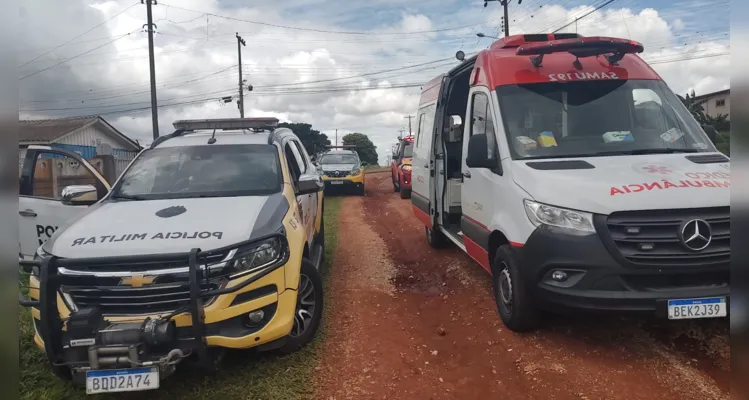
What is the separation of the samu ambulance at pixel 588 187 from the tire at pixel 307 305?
1697 mm

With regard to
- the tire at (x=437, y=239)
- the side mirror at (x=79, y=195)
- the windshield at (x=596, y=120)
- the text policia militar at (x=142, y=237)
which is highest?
the windshield at (x=596, y=120)

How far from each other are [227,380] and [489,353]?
214 centimetres

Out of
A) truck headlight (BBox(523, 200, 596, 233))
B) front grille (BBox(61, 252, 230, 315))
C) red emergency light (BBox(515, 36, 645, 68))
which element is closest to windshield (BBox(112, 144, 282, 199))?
front grille (BBox(61, 252, 230, 315))

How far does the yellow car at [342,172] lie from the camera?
59.6 feet

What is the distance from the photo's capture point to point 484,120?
5.34 meters

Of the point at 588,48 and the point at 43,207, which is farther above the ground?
→ the point at 588,48

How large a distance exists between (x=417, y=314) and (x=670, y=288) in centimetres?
246

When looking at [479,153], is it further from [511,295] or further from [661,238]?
[661,238]

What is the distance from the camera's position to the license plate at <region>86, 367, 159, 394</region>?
3.15m

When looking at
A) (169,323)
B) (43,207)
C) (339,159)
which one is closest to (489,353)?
(169,323)

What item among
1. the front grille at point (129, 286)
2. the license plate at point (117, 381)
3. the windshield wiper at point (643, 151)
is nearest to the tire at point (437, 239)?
the windshield wiper at point (643, 151)

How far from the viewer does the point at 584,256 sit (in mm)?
Answer: 3662

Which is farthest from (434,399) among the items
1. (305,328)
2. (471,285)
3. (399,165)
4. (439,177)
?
(399,165)

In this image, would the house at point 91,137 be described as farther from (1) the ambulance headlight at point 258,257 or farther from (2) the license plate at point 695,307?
(2) the license plate at point 695,307
